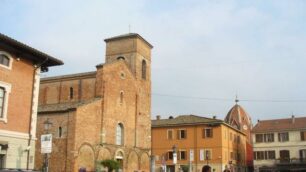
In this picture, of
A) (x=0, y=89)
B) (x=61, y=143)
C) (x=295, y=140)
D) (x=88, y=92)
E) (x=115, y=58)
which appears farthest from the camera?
(x=295, y=140)

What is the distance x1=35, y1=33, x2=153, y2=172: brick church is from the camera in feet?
121

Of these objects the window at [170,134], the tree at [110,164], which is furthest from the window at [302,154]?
the tree at [110,164]

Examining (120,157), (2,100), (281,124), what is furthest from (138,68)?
(2,100)

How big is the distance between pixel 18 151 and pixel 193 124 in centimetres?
3693

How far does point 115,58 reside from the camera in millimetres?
49719

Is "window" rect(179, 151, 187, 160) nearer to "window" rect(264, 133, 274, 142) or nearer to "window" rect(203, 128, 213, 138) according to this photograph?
"window" rect(203, 128, 213, 138)

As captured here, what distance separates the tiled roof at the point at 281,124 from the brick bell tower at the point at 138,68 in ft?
70.9

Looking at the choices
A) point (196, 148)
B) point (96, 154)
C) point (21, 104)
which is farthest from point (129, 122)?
point (21, 104)

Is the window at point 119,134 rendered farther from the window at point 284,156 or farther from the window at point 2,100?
the window at point 284,156

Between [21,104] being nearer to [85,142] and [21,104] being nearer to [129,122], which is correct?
[85,142]

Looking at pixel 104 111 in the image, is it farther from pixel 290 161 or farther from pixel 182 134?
pixel 290 161

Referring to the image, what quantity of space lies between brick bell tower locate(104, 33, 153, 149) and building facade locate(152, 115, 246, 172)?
7121 mm

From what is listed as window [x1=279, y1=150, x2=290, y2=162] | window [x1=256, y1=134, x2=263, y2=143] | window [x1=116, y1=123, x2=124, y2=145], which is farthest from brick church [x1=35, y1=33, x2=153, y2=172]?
window [x1=279, y1=150, x2=290, y2=162]

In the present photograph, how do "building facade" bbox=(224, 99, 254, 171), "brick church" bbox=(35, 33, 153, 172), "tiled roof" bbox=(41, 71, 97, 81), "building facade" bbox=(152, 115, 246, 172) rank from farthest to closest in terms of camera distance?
"building facade" bbox=(224, 99, 254, 171)
"building facade" bbox=(152, 115, 246, 172)
"tiled roof" bbox=(41, 71, 97, 81)
"brick church" bbox=(35, 33, 153, 172)
